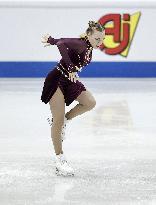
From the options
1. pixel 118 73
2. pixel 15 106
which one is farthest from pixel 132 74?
pixel 15 106

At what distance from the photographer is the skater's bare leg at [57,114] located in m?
3.69

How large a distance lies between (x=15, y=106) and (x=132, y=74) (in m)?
4.69

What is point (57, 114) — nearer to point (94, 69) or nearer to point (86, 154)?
point (86, 154)

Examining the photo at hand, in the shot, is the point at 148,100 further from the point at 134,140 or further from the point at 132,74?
the point at 132,74

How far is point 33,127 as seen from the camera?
225 inches

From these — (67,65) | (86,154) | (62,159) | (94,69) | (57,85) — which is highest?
(67,65)

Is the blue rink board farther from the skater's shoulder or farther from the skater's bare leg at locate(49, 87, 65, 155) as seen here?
the skater's shoulder

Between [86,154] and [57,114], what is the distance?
0.81 metres

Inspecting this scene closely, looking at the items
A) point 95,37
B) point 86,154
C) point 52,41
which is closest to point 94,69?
point 86,154

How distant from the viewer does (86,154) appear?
4.42m

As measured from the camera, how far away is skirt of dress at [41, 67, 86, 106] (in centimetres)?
369

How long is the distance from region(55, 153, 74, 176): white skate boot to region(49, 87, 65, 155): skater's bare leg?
0.05 metres

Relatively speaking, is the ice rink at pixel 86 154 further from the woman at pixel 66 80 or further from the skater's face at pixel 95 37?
the skater's face at pixel 95 37

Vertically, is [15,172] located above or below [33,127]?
above
